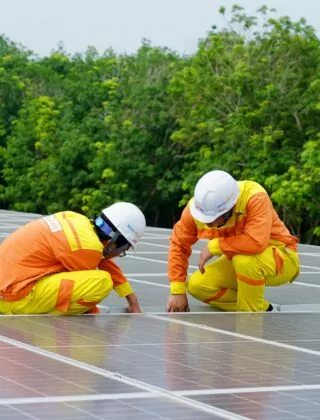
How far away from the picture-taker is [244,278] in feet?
33.4

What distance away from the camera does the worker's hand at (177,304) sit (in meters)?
10.4

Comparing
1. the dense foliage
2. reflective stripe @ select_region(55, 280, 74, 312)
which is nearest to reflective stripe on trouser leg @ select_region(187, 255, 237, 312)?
reflective stripe @ select_region(55, 280, 74, 312)

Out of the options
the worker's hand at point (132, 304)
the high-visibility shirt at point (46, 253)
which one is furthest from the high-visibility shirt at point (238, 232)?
the high-visibility shirt at point (46, 253)

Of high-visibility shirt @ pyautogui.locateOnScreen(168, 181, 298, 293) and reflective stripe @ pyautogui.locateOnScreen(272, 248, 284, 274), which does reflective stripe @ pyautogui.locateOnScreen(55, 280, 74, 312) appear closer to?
high-visibility shirt @ pyautogui.locateOnScreen(168, 181, 298, 293)

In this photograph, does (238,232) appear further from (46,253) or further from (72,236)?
(46,253)

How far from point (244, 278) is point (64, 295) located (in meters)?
1.64

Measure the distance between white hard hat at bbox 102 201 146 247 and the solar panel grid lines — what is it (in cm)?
64

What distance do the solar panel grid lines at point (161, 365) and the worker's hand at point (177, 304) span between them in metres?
0.13

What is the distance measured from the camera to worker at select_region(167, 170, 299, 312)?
32.9 ft

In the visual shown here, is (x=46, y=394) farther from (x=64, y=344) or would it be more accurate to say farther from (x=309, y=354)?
(x=309, y=354)

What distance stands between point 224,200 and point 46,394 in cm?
404

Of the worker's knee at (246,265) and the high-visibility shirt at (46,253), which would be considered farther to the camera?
the worker's knee at (246,265)

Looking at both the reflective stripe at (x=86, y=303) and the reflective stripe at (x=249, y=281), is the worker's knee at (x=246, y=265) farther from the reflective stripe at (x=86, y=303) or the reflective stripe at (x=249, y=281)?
the reflective stripe at (x=86, y=303)

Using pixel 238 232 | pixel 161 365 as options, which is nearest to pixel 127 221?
A: pixel 238 232
